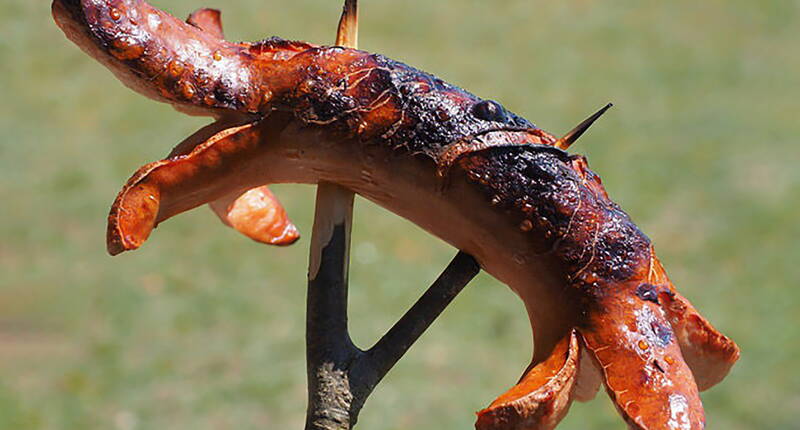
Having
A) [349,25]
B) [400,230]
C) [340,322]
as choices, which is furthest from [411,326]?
[400,230]

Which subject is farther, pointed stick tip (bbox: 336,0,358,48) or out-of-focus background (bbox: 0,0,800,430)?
out-of-focus background (bbox: 0,0,800,430)

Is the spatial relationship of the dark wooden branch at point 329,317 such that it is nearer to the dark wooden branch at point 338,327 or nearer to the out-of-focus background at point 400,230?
the dark wooden branch at point 338,327

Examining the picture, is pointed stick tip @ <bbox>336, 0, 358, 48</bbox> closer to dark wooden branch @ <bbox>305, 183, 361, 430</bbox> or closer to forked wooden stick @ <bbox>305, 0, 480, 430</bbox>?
forked wooden stick @ <bbox>305, 0, 480, 430</bbox>

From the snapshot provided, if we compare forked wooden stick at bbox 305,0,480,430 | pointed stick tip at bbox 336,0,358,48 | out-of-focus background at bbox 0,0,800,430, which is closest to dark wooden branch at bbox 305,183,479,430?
forked wooden stick at bbox 305,0,480,430

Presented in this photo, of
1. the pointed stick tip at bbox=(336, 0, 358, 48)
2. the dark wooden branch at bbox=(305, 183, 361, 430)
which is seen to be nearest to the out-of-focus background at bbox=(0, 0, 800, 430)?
the dark wooden branch at bbox=(305, 183, 361, 430)

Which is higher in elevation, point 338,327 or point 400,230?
point 400,230

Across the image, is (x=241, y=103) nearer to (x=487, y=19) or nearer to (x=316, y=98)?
(x=316, y=98)

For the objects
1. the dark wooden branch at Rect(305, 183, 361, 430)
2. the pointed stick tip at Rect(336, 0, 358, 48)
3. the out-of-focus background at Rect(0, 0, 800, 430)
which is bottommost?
the dark wooden branch at Rect(305, 183, 361, 430)

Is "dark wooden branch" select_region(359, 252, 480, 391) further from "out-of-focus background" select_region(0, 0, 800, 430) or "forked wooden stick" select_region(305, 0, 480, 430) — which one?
"out-of-focus background" select_region(0, 0, 800, 430)

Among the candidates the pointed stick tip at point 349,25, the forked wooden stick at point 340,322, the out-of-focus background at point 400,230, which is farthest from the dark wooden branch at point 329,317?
the out-of-focus background at point 400,230

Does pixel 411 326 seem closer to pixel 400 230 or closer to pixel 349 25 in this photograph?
pixel 349 25

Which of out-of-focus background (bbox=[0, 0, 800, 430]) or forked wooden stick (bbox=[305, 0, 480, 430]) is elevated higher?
out-of-focus background (bbox=[0, 0, 800, 430])
